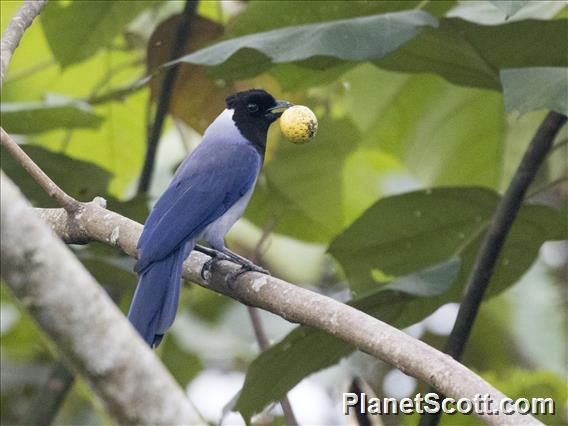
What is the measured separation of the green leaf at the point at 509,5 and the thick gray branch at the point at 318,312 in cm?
95

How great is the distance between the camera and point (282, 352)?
3.15 meters

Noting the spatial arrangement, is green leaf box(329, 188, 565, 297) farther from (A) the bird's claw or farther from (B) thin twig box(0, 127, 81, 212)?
(B) thin twig box(0, 127, 81, 212)

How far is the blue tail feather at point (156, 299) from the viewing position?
303cm

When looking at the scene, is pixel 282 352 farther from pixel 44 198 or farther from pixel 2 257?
pixel 2 257

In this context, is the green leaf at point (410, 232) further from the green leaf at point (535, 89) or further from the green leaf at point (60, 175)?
the green leaf at point (60, 175)

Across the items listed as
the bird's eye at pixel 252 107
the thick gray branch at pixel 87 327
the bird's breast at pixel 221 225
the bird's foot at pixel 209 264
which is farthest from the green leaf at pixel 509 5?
the thick gray branch at pixel 87 327

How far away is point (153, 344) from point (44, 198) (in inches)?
40.6

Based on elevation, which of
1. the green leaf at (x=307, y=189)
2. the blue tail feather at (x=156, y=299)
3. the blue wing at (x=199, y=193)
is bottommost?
the green leaf at (x=307, y=189)

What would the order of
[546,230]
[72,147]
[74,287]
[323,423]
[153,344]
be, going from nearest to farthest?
1. [74,287]
2. [153,344]
3. [546,230]
4. [72,147]
5. [323,423]

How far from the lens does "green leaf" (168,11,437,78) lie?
122 inches

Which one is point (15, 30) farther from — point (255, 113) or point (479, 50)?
point (479, 50)

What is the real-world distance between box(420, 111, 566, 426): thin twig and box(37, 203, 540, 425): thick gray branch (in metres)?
0.72

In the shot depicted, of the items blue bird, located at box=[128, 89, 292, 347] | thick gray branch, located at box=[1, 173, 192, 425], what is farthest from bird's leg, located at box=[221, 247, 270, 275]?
thick gray branch, located at box=[1, 173, 192, 425]

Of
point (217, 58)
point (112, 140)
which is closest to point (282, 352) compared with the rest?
point (217, 58)
